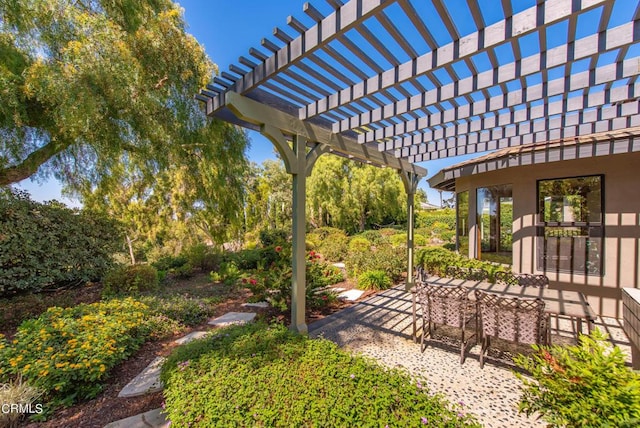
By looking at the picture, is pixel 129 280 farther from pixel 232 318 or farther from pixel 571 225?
pixel 571 225

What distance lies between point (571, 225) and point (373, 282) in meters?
3.98

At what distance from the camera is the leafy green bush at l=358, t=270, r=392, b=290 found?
20.9 feet

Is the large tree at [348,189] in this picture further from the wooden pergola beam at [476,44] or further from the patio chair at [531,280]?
the wooden pergola beam at [476,44]

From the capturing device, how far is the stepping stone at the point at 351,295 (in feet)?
18.6

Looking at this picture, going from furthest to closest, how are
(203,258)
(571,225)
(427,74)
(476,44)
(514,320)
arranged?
(203,258) → (571,225) → (514,320) → (427,74) → (476,44)

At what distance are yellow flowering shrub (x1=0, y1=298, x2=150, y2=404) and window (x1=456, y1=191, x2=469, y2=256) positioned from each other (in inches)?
287

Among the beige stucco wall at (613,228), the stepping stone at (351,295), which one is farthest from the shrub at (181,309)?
the beige stucco wall at (613,228)

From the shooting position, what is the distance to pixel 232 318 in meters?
4.54

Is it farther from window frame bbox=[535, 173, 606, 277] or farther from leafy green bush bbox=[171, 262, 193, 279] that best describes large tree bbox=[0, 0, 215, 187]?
window frame bbox=[535, 173, 606, 277]

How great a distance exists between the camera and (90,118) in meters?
4.07

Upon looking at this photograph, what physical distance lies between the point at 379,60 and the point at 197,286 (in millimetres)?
6443

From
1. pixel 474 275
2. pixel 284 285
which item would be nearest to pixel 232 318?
pixel 284 285

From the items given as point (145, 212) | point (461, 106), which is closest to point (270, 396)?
point (461, 106)

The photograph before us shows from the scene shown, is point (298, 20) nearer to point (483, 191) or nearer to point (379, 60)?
point (379, 60)
